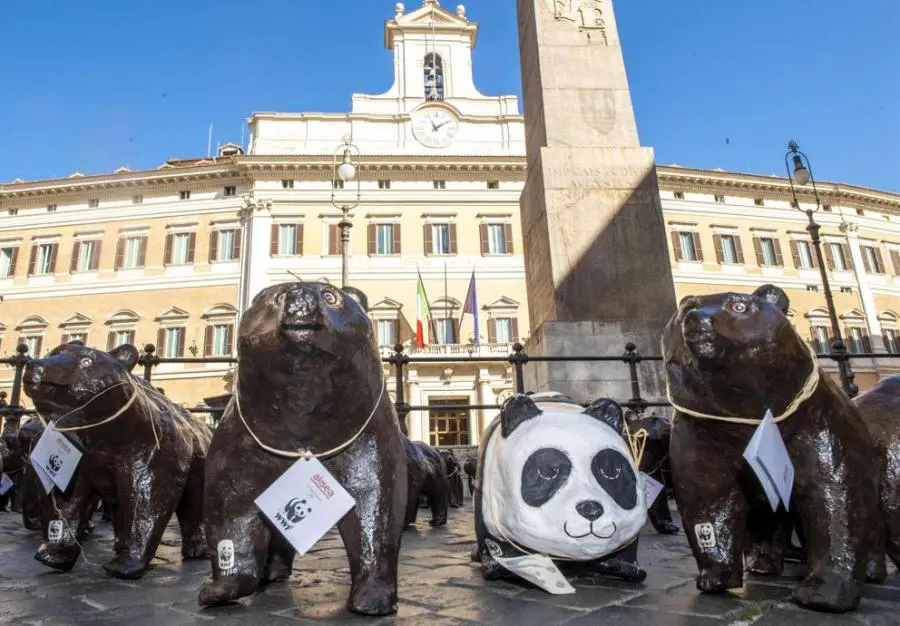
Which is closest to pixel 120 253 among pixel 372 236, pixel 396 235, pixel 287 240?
pixel 287 240

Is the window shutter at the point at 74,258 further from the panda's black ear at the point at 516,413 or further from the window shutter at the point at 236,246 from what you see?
the panda's black ear at the point at 516,413

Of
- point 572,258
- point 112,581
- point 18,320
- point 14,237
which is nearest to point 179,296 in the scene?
point 18,320

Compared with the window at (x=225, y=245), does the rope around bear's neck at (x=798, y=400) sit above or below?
below

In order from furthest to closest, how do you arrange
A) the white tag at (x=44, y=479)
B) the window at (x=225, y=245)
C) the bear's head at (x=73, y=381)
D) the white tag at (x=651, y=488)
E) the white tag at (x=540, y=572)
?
the window at (x=225, y=245)
the white tag at (x=651, y=488)
the white tag at (x=44, y=479)
the bear's head at (x=73, y=381)
the white tag at (x=540, y=572)

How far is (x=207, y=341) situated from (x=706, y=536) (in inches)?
1000

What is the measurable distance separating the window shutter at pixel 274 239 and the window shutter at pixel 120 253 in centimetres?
721

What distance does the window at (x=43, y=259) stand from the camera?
1050 inches

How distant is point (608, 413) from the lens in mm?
2410

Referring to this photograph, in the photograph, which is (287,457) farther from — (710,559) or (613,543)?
(710,559)

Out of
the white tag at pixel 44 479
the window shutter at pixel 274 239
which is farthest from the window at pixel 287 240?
the white tag at pixel 44 479

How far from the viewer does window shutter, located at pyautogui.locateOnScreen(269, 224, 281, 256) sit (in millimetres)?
25797

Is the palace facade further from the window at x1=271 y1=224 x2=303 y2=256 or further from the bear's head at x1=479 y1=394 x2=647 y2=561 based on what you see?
the bear's head at x1=479 y1=394 x2=647 y2=561

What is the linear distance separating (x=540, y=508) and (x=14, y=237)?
33.5m

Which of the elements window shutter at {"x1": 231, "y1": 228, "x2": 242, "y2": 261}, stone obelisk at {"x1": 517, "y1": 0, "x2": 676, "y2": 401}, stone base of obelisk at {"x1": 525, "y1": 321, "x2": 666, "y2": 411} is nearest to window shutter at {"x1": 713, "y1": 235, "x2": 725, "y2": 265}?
window shutter at {"x1": 231, "y1": 228, "x2": 242, "y2": 261}
